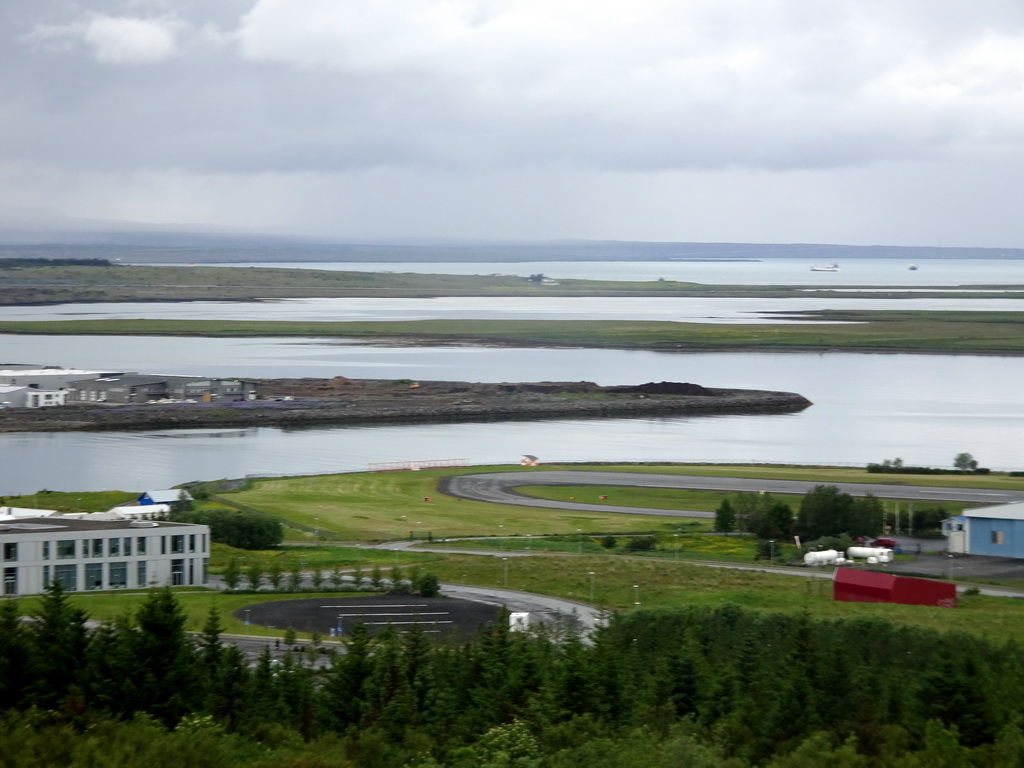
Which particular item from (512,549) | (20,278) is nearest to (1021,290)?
(20,278)

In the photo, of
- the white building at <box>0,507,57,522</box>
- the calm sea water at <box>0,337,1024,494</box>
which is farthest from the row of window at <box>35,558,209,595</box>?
the calm sea water at <box>0,337,1024,494</box>

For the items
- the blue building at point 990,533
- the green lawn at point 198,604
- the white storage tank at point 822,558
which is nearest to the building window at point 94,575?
the green lawn at point 198,604

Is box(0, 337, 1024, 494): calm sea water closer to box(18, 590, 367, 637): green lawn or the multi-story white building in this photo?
the multi-story white building

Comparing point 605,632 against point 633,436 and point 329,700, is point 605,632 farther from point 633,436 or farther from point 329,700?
point 633,436

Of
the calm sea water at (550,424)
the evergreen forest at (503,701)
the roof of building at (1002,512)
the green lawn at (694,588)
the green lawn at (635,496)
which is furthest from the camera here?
the calm sea water at (550,424)

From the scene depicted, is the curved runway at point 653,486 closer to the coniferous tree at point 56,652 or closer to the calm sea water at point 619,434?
the calm sea water at point 619,434

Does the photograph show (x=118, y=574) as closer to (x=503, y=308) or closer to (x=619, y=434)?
(x=619, y=434)
